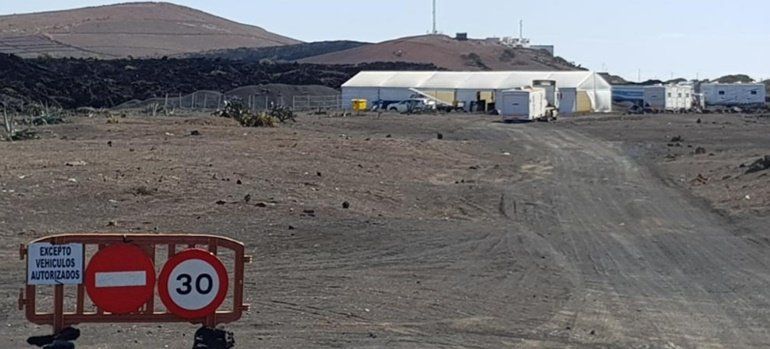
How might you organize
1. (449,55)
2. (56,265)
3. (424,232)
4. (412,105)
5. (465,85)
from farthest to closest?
(449,55)
(465,85)
(412,105)
(424,232)
(56,265)

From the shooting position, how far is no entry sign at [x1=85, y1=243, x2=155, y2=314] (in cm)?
991

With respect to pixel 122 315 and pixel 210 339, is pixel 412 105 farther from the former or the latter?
pixel 122 315

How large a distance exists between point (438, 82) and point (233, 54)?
88.2 metres

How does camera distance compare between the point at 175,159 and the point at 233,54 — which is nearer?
the point at 175,159

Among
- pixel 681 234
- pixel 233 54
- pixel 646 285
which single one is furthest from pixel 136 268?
pixel 233 54

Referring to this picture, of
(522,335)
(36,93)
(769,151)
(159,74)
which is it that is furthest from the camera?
(159,74)

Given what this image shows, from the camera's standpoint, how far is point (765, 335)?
13.6 meters

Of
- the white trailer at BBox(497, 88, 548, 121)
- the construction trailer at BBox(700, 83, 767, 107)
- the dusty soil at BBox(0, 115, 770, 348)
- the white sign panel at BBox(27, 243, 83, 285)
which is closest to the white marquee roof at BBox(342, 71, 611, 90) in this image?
the construction trailer at BBox(700, 83, 767, 107)

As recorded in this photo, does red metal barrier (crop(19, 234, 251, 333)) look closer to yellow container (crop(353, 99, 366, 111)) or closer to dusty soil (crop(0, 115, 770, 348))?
dusty soil (crop(0, 115, 770, 348))

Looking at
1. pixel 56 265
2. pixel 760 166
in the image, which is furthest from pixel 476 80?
pixel 56 265

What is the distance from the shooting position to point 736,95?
382 ft

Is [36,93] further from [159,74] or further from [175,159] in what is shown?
[175,159]

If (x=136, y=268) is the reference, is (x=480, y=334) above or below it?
below

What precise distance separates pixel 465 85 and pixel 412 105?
10.1m
